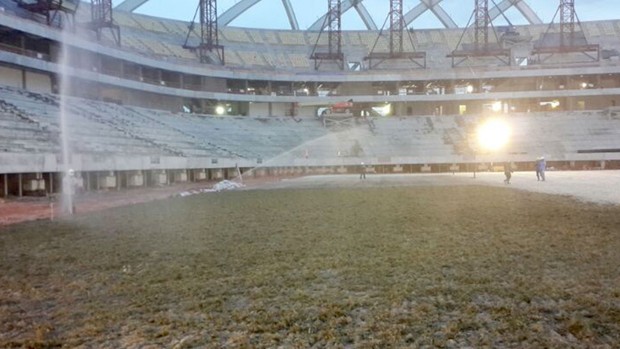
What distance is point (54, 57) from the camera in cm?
4331

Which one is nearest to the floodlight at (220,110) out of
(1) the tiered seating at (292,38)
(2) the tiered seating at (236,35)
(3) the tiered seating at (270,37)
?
(2) the tiered seating at (236,35)

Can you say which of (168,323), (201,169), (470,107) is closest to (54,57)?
(201,169)

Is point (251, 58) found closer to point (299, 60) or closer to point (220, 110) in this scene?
point (299, 60)

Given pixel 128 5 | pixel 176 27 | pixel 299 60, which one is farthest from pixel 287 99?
pixel 128 5

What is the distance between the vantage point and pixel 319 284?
263 inches

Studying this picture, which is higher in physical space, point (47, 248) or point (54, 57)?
point (54, 57)

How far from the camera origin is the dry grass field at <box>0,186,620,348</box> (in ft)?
15.8

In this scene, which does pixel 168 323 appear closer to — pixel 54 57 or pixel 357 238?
pixel 357 238

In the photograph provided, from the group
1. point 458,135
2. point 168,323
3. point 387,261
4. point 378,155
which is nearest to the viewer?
point 168,323

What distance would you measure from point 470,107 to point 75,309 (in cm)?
6996

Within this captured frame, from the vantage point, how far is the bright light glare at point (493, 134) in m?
55.4

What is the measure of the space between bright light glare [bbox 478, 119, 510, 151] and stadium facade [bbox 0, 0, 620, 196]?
1.24 metres

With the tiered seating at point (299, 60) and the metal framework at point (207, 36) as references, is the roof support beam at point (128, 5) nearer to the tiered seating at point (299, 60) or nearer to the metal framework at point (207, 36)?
the metal framework at point (207, 36)

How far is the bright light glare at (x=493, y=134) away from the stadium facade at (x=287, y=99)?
1.24m
